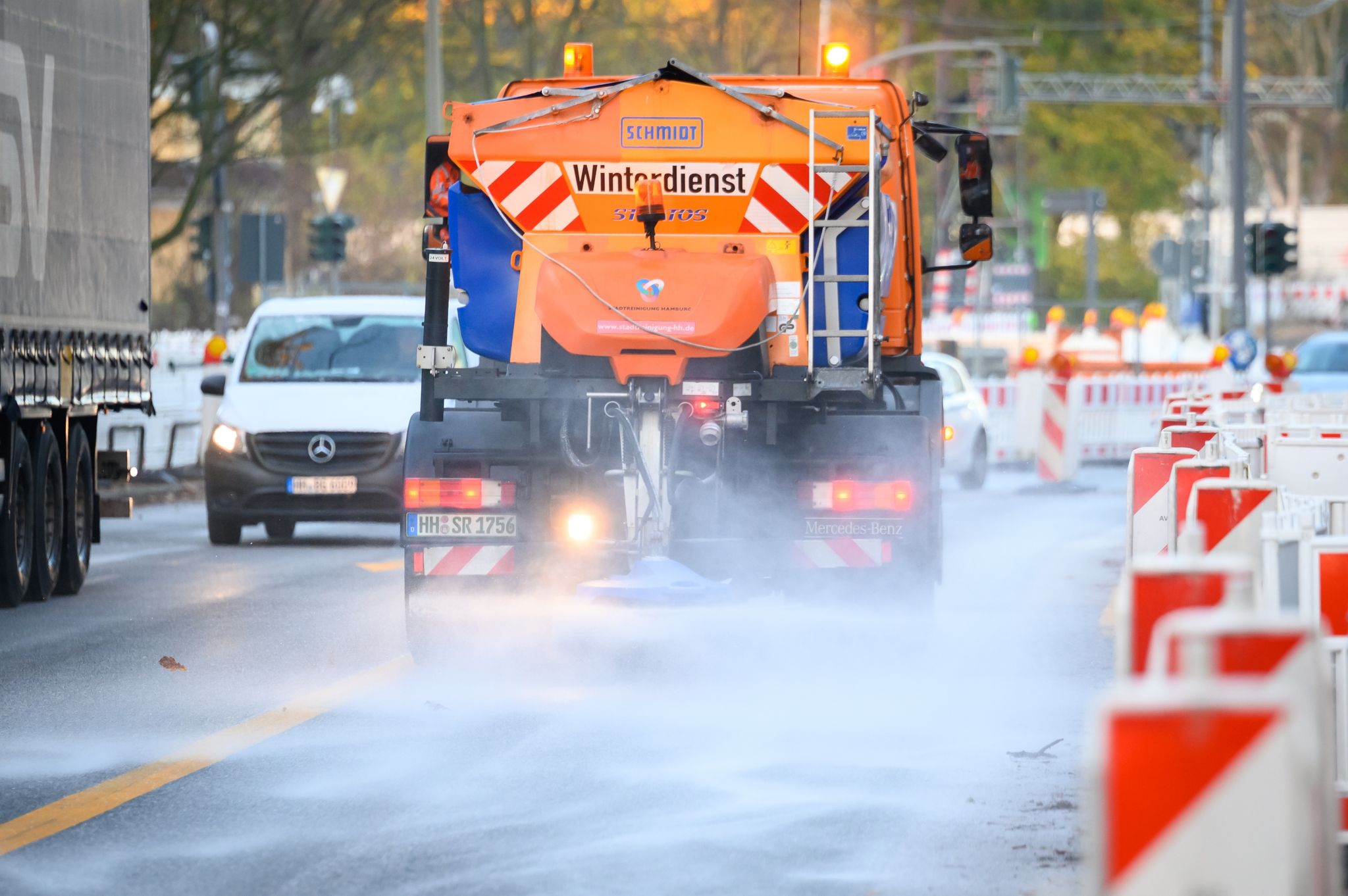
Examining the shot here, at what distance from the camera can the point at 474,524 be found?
424 inches

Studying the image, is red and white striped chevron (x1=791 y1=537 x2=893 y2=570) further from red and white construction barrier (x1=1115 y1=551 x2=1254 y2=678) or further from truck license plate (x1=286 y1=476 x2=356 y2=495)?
truck license plate (x1=286 y1=476 x2=356 y2=495)

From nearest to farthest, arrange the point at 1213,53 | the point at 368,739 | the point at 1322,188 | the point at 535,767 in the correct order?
the point at 535,767, the point at 368,739, the point at 1213,53, the point at 1322,188

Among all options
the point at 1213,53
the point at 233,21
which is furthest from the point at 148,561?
the point at 1213,53

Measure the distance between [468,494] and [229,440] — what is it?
7234 mm

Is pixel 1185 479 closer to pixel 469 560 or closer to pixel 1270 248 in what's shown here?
pixel 469 560

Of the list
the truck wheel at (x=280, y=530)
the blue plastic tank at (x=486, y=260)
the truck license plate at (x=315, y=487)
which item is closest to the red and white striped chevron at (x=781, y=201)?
the blue plastic tank at (x=486, y=260)

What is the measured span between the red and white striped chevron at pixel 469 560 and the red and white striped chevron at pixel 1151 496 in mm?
2707

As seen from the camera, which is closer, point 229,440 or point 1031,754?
point 1031,754

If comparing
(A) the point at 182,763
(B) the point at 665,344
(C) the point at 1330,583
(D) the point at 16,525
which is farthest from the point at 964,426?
(C) the point at 1330,583

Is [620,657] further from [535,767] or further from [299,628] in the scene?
[535,767]

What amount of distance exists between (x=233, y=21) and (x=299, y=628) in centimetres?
2050

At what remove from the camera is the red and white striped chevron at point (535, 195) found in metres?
10.8

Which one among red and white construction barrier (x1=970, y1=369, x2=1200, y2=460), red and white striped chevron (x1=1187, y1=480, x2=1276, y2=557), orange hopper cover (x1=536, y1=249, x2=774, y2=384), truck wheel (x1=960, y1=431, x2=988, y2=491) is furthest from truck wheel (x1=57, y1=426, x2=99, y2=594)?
red and white construction barrier (x1=970, y1=369, x2=1200, y2=460)

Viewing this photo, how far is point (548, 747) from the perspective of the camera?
8.59 meters
